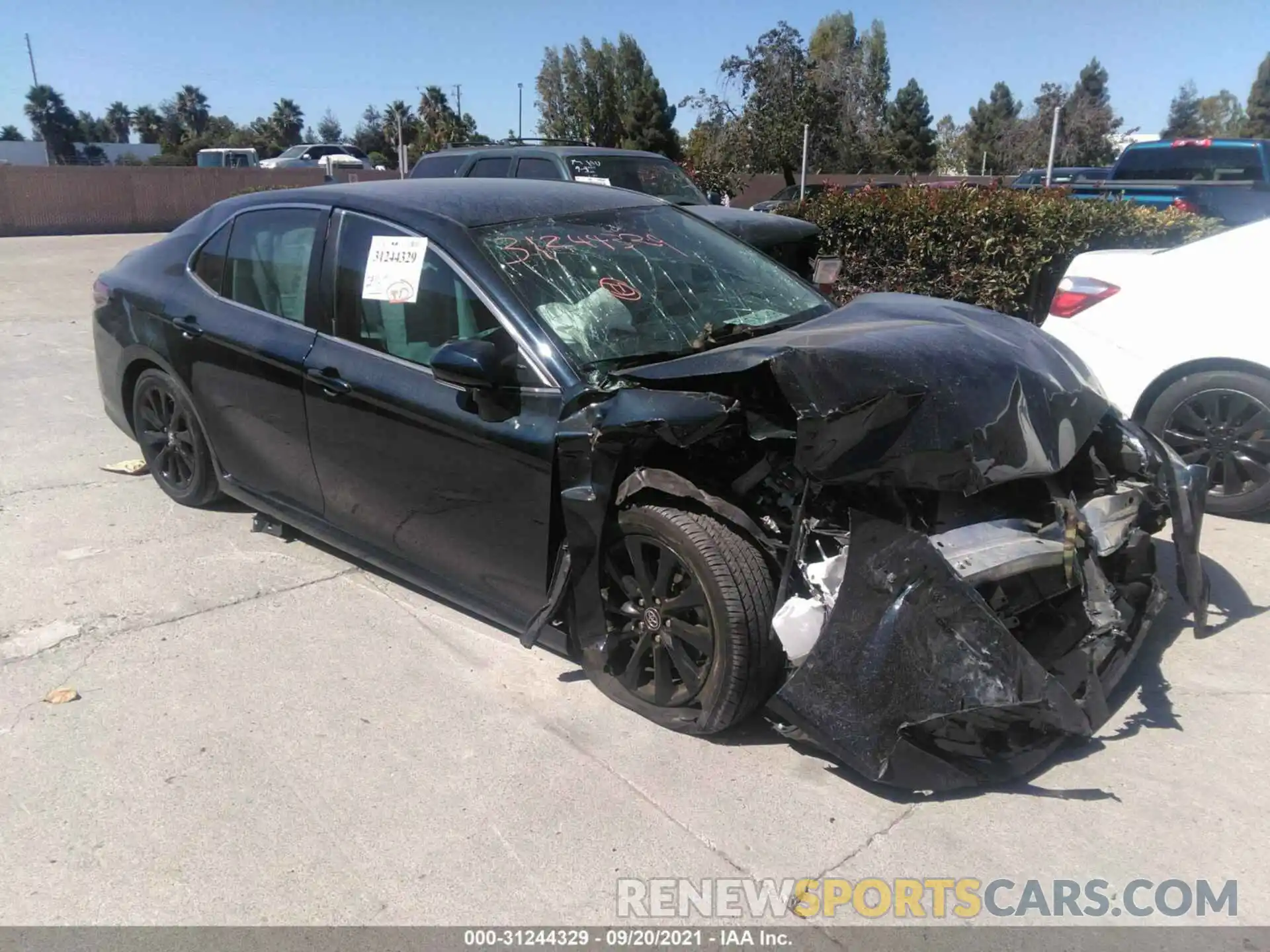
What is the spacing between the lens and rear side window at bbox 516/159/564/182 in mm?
9570

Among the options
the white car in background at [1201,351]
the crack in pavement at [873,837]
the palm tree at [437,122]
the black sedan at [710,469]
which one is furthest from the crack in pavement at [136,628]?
the palm tree at [437,122]

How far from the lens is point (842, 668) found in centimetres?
285

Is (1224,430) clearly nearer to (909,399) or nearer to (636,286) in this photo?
(909,399)

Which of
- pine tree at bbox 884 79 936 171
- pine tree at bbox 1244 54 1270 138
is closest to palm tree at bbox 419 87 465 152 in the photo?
pine tree at bbox 884 79 936 171

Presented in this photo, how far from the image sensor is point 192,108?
8038 cm

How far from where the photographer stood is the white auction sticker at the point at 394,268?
3729 millimetres

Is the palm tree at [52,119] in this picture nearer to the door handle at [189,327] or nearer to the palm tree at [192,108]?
the palm tree at [192,108]

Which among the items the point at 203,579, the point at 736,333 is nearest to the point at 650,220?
the point at 736,333

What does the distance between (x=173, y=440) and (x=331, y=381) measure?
1726 mm

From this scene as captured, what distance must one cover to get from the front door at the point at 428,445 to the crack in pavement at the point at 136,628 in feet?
1.64

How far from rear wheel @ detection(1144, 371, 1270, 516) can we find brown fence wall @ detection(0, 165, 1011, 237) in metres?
18.5

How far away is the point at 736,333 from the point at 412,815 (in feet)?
6.70

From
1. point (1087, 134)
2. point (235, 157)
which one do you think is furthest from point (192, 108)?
point (1087, 134)
